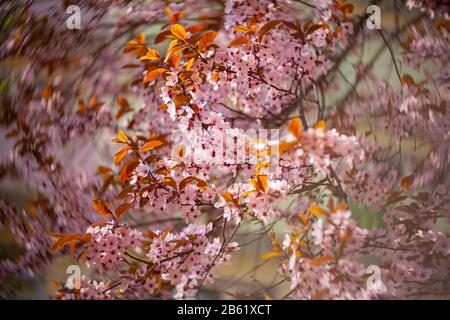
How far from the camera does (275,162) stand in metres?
1.07

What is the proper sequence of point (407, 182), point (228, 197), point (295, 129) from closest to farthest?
point (295, 129) < point (228, 197) < point (407, 182)

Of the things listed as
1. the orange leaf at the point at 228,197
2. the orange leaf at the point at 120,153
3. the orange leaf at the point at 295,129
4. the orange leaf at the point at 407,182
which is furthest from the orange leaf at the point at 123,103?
the orange leaf at the point at 407,182

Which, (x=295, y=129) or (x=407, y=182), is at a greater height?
(x=295, y=129)

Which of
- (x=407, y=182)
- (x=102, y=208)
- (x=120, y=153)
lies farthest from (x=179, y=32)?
(x=407, y=182)

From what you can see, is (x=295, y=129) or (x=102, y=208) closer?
(x=295, y=129)

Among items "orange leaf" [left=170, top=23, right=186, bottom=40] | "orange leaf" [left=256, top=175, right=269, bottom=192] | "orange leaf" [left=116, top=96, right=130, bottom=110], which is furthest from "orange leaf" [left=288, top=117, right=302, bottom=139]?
A: "orange leaf" [left=116, top=96, right=130, bottom=110]

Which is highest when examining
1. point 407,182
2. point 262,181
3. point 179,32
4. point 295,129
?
point 179,32

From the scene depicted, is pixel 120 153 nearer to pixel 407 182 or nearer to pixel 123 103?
pixel 123 103

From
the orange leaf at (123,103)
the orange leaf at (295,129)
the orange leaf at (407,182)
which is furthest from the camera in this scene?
the orange leaf at (123,103)

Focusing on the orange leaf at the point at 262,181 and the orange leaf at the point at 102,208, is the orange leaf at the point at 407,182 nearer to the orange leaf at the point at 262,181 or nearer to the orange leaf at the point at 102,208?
the orange leaf at the point at 262,181

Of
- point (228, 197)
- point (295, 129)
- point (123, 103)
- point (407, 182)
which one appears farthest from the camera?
point (123, 103)

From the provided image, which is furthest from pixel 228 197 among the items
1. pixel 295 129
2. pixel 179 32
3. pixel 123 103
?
pixel 123 103

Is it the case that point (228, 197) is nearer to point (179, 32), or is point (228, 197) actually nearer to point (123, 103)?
point (179, 32)
